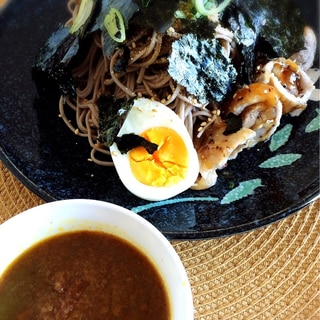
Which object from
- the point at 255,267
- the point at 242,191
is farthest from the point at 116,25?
the point at 255,267

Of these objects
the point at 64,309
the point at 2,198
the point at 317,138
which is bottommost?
the point at 317,138

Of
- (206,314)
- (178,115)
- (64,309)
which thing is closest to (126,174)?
(178,115)

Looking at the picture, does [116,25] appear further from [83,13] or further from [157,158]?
[157,158]

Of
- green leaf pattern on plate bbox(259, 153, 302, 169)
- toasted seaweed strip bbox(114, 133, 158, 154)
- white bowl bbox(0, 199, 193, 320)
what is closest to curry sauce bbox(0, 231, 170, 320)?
white bowl bbox(0, 199, 193, 320)

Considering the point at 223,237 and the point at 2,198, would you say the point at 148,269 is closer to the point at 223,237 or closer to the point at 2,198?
the point at 223,237

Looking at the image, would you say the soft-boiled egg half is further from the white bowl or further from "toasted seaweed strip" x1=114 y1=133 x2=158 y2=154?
the white bowl
